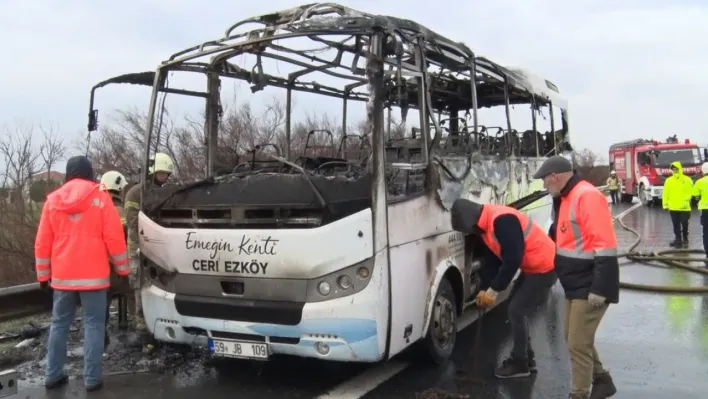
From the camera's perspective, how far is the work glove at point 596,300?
3875mm

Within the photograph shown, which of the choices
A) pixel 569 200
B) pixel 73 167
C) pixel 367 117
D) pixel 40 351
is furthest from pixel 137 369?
pixel 569 200

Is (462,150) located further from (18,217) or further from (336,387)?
(18,217)

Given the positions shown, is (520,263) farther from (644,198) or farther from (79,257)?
(644,198)

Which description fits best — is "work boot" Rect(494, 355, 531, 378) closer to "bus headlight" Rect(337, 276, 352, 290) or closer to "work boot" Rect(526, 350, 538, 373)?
"work boot" Rect(526, 350, 538, 373)

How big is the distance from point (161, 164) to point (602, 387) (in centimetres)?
406

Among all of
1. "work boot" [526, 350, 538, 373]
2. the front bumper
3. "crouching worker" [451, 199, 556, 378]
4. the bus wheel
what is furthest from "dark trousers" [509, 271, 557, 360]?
the front bumper

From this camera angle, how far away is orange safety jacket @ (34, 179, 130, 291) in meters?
4.68

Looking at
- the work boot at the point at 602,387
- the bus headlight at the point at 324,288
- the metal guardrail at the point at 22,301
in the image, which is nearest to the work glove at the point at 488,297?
the work boot at the point at 602,387

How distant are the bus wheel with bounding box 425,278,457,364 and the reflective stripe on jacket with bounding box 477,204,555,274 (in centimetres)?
61

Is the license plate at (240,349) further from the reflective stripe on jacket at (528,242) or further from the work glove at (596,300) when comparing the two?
the work glove at (596,300)

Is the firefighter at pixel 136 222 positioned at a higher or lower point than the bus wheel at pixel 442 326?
higher

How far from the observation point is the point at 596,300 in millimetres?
3883

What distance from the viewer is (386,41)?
444 centimetres

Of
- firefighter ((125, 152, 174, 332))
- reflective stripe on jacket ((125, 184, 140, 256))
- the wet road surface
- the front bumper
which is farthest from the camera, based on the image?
reflective stripe on jacket ((125, 184, 140, 256))
